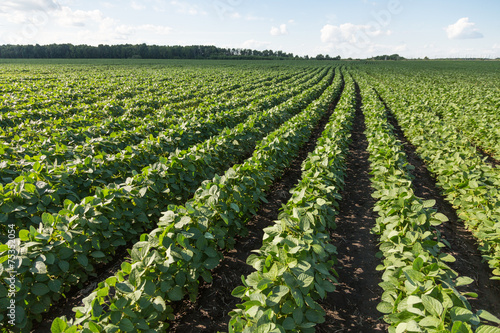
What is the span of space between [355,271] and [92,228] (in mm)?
3891

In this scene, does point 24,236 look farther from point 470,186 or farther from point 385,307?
point 470,186

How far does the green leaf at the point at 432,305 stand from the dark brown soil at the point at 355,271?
1048mm

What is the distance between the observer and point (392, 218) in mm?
3768

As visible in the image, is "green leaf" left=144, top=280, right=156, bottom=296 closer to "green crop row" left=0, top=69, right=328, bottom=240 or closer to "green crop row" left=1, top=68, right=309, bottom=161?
"green crop row" left=0, top=69, right=328, bottom=240

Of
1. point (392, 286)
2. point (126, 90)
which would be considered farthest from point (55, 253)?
point (126, 90)

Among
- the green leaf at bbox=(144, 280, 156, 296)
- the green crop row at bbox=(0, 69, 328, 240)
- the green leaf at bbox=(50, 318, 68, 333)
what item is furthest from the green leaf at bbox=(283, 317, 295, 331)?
the green crop row at bbox=(0, 69, 328, 240)

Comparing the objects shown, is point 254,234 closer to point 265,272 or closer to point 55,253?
point 265,272

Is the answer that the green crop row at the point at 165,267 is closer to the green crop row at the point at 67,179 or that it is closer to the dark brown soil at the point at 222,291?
the dark brown soil at the point at 222,291

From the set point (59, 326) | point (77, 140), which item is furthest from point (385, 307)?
point (77, 140)

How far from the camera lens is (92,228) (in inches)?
130

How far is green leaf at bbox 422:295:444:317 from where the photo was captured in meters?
2.04

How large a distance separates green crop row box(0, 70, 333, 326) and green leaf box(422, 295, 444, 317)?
348cm

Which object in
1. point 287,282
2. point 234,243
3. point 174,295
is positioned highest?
point 287,282

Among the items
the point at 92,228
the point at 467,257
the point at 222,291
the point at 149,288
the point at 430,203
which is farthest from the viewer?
the point at 467,257
